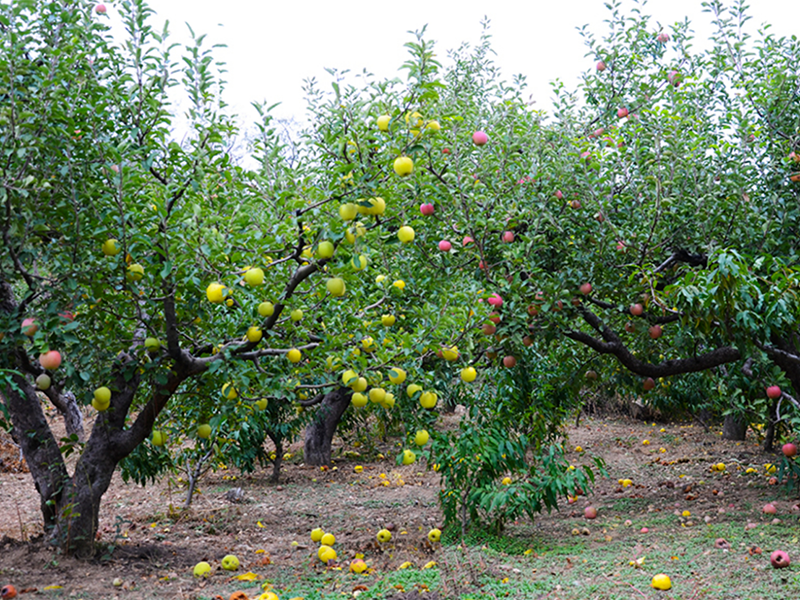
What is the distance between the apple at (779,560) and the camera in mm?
3754

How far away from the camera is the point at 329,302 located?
4.11m

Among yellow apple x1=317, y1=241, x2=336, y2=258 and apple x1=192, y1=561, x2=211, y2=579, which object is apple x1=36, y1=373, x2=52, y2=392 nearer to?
apple x1=192, y1=561, x2=211, y2=579

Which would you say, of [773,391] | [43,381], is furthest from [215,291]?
[773,391]

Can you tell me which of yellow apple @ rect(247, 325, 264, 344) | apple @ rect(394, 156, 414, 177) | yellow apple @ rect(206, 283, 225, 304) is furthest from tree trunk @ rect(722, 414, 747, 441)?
yellow apple @ rect(206, 283, 225, 304)

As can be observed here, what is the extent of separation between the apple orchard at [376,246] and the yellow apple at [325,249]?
0.01 metres

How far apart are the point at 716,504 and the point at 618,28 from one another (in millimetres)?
4508

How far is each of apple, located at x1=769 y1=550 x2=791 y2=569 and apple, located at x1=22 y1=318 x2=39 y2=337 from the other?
13.9ft

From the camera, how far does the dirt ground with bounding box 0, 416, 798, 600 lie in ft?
13.4

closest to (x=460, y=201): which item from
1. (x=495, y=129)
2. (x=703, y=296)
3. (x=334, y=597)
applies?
(x=495, y=129)

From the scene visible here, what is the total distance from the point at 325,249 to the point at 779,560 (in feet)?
10.5

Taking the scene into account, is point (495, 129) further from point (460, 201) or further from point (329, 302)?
point (329, 302)

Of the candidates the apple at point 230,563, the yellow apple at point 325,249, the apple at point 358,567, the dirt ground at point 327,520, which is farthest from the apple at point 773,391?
the apple at point 230,563

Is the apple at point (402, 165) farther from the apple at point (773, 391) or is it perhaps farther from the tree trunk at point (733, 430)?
the tree trunk at point (733, 430)

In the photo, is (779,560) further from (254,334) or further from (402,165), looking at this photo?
(254,334)
